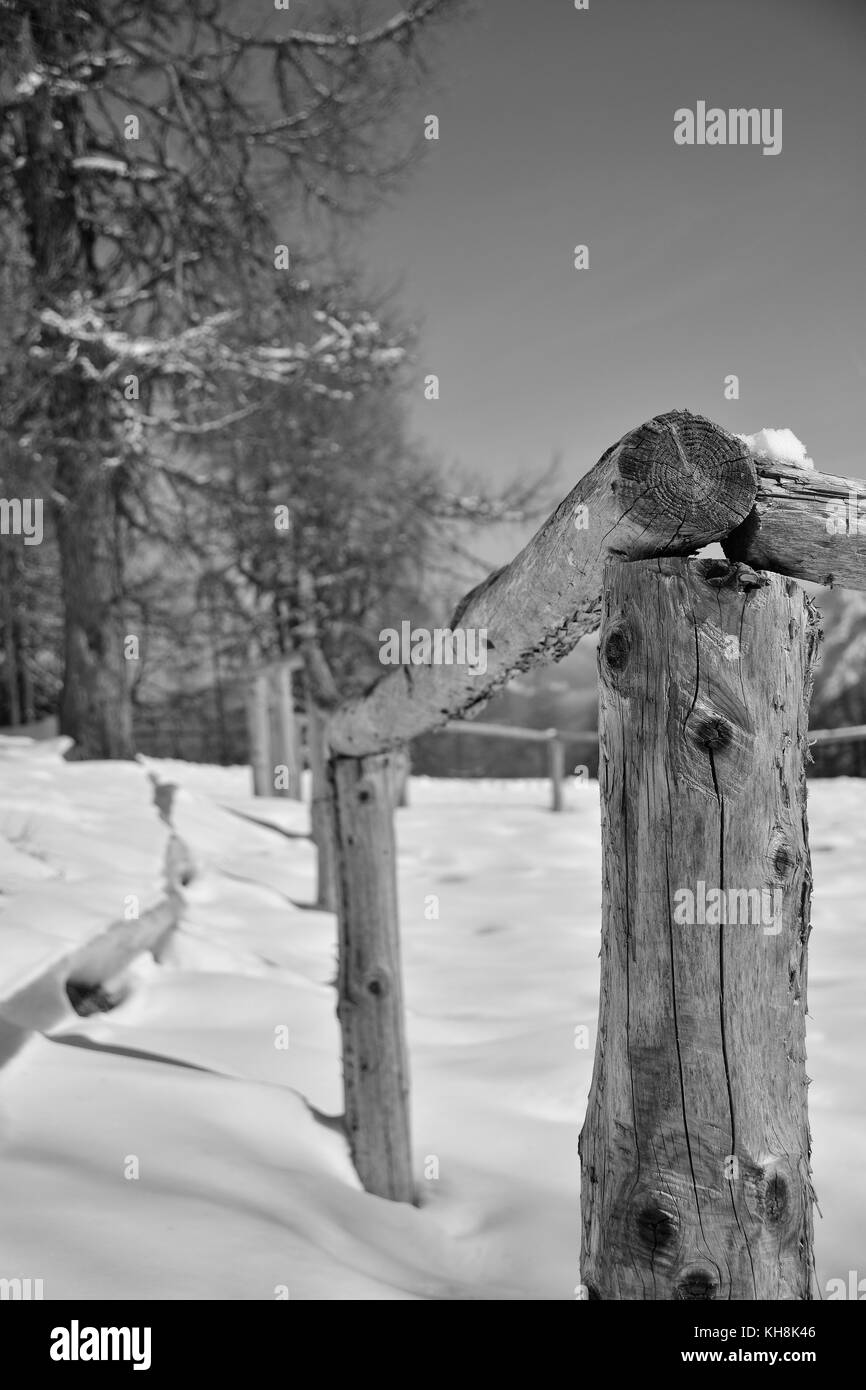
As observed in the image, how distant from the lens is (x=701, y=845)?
4.09 feet

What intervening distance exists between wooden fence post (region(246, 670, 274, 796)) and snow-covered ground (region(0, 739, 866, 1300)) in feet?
9.90

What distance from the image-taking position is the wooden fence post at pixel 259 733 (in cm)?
888

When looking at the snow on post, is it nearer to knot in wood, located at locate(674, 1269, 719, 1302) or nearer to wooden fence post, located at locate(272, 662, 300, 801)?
knot in wood, located at locate(674, 1269, 719, 1302)

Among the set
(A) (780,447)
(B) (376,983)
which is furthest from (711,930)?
(B) (376,983)

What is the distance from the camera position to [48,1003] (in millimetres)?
2809

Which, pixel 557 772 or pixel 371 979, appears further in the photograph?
pixel 557 772

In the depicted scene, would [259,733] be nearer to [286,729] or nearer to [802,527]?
[286,729]

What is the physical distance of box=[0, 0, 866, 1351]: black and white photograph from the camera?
1262 mm

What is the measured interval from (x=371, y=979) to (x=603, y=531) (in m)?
1.81

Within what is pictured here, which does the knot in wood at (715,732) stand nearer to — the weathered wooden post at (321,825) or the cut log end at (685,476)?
the cut log end at (685,476)

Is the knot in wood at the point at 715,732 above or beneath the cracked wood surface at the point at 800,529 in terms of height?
beneath

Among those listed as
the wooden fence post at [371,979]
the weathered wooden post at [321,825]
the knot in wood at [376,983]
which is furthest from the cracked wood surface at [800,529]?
the weathered wooden post at [321,825]

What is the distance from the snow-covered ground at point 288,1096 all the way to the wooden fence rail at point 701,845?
710mm
